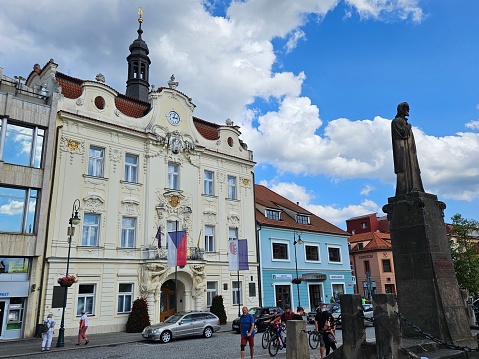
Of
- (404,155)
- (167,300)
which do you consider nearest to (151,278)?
(167,300)

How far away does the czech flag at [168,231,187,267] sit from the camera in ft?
74.4

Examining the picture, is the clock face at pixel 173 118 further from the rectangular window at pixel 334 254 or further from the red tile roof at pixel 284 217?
the rectangular window at pixel 334 254

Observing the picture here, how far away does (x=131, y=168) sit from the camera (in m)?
27.3

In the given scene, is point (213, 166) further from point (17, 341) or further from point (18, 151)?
point (17, 341)

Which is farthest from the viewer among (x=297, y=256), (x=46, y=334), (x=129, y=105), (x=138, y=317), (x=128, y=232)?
(x=297, y=256)

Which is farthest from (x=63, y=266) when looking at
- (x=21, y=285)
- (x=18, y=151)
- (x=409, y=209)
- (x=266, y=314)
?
(x=409, y=209)

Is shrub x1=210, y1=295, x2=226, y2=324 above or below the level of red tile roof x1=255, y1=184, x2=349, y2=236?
below

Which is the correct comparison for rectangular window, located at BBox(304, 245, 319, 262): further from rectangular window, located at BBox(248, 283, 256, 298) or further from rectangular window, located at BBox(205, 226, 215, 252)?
rectangular window, located at BBox(205, 226, 215, 252)

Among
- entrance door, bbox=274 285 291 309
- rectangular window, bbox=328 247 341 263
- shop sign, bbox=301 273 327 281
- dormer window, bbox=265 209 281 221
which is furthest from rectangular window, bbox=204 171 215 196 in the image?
rectangular window, bbox=328 247 341 263

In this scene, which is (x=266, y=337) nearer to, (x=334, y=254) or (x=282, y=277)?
(x=282, y=277)

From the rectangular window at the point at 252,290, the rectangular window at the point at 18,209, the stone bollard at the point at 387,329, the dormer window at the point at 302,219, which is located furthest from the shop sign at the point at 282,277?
the stone bollard at the point at 387,329

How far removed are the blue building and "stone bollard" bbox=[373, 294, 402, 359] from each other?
81.3ft

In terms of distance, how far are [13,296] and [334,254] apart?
27.8 metres

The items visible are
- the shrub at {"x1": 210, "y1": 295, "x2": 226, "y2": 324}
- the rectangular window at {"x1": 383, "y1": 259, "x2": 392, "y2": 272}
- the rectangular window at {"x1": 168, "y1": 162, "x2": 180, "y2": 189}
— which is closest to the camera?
the shrub at {"x1": 210, "y1": 295, "x2": 226, "y2": 324}
